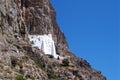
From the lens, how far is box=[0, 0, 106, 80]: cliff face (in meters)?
70.6

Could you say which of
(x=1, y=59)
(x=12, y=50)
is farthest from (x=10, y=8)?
(x=1, y=59)

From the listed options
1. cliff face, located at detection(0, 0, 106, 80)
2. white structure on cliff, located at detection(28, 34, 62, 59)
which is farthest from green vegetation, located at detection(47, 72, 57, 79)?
white structure on cliff, located at detection(28, 34, 62, 59)

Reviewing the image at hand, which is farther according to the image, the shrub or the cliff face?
the shrub

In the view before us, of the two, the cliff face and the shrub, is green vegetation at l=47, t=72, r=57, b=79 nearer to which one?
the cliff face

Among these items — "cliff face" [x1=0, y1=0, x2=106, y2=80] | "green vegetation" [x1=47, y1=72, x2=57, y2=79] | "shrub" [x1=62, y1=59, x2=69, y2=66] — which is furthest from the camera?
"shrub" [x1=62, y1=59, x2=69, y2=66]

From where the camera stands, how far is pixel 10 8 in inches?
3258

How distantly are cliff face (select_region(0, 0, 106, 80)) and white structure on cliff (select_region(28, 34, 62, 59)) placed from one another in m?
1.19

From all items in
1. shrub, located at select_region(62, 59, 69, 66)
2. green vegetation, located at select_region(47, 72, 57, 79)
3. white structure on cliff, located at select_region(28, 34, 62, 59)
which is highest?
white structure on cliff, located at select_region(28, 34, 62, 59)

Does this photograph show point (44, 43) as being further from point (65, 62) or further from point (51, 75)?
Answer: point (51, 75)

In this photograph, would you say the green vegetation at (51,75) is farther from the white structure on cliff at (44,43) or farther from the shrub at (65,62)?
the white structure on cliff at (44,43)

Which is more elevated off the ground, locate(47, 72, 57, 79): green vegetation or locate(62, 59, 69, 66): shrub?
locate(62, 59, 69, 66): shrub

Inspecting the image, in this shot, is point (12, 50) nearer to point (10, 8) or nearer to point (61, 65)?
point (10, 8)

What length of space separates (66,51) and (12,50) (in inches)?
1907

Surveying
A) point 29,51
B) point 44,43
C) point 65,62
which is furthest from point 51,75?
point 44,43
